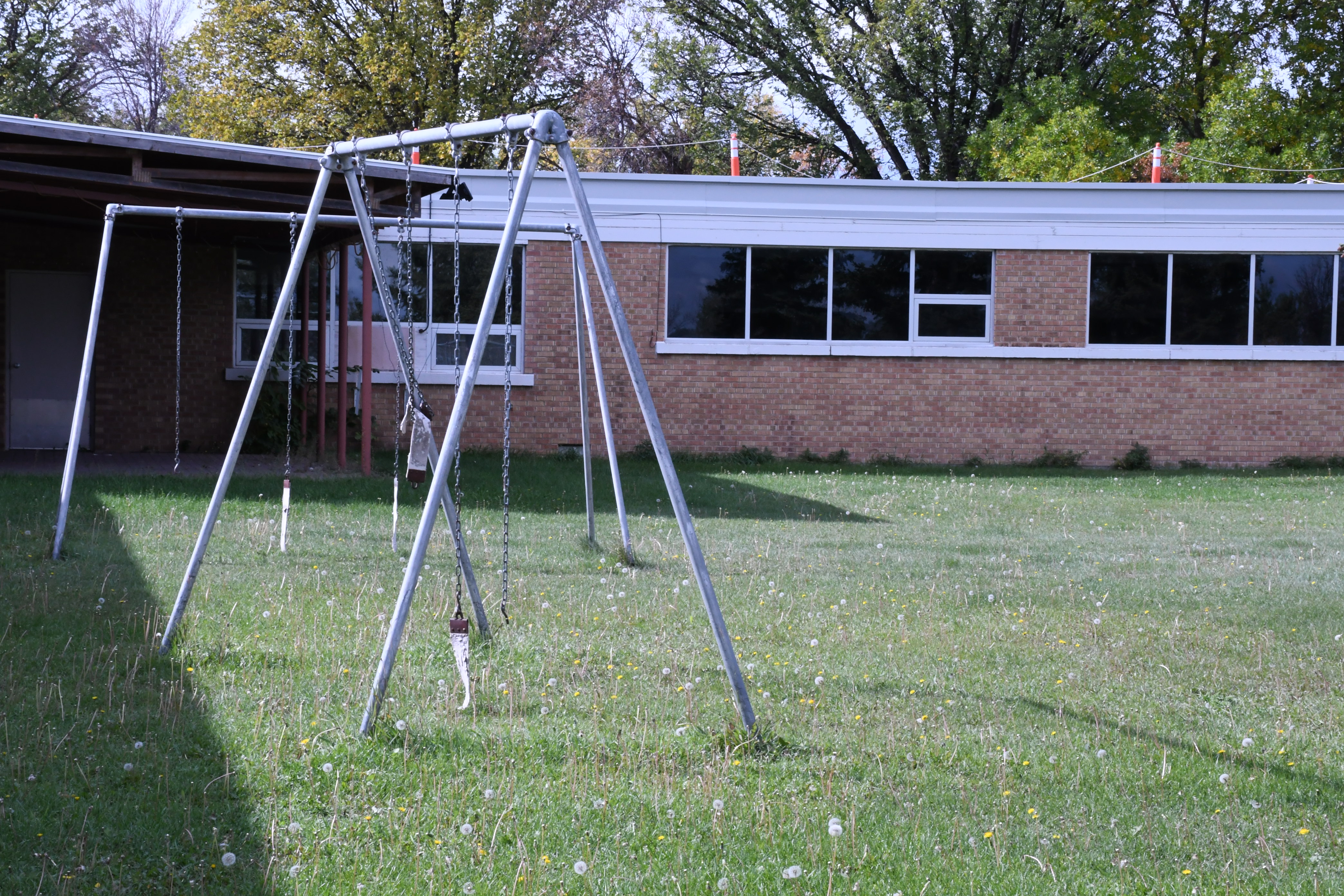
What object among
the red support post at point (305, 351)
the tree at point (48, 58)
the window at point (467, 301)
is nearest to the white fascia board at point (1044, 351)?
the window at point (467, 301)

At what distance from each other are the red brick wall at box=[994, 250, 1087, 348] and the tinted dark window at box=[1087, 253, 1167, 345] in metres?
0.20

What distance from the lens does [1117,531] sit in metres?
11.6

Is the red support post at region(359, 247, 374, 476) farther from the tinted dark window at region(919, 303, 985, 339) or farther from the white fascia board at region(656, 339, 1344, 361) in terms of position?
the tinted dark window at region(919, 303, 985, 339)

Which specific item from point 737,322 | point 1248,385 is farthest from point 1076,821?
point 1248,385

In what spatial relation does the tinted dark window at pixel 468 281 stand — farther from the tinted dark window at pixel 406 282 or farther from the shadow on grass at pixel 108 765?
the shadow on grass at pixel 108 765

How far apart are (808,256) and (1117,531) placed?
798 cm

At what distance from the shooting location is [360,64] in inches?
1161

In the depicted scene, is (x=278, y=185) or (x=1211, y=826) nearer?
(x=1211, y=826)

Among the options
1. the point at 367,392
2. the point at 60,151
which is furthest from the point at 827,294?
the point at 60,151

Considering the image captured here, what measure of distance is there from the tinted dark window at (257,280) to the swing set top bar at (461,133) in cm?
1273

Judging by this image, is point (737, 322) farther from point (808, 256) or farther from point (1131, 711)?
point (1131, 711)

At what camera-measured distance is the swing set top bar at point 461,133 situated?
→ 479 centimetres

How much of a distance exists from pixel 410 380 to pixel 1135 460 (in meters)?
14.8

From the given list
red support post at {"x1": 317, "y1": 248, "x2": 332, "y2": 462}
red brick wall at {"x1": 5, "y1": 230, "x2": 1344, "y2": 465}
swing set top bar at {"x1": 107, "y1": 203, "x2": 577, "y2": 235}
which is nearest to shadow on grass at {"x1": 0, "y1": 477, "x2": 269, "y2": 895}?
swing set top bar at {"x1": 107, "y1": 203, "x2": 577, "y2": 235}
